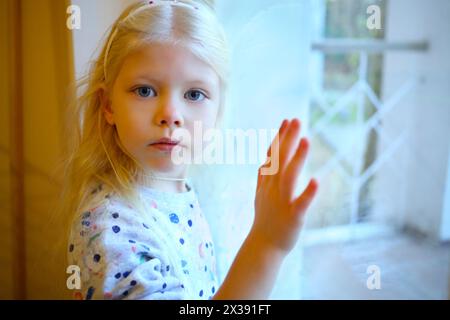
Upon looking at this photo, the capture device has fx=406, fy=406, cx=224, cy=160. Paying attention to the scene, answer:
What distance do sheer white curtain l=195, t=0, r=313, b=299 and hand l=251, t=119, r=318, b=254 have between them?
0.13 m

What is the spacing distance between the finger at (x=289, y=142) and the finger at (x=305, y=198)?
3 centimetres

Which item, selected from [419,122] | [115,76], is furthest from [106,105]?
[419,122]

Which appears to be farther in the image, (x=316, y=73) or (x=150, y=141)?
(x=316, y=73)

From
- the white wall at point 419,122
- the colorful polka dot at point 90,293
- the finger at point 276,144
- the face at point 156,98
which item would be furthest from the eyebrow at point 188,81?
the white wall at point 419,122

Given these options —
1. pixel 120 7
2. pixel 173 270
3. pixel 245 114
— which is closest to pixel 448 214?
pixel 245 114

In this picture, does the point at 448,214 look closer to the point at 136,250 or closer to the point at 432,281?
the point at 432,281

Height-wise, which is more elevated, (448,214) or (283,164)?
(283,164)

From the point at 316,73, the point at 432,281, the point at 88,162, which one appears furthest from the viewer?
the point at 316,73

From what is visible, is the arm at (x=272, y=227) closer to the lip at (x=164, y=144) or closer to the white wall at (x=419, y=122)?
the lip at (x=164, y=144)

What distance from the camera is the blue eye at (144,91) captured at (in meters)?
0.47

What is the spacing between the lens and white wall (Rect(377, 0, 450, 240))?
34.9 inches

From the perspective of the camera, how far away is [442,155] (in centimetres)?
90

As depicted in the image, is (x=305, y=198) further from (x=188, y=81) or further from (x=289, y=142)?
(x=188, y=81)

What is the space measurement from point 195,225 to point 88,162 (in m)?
0.16
